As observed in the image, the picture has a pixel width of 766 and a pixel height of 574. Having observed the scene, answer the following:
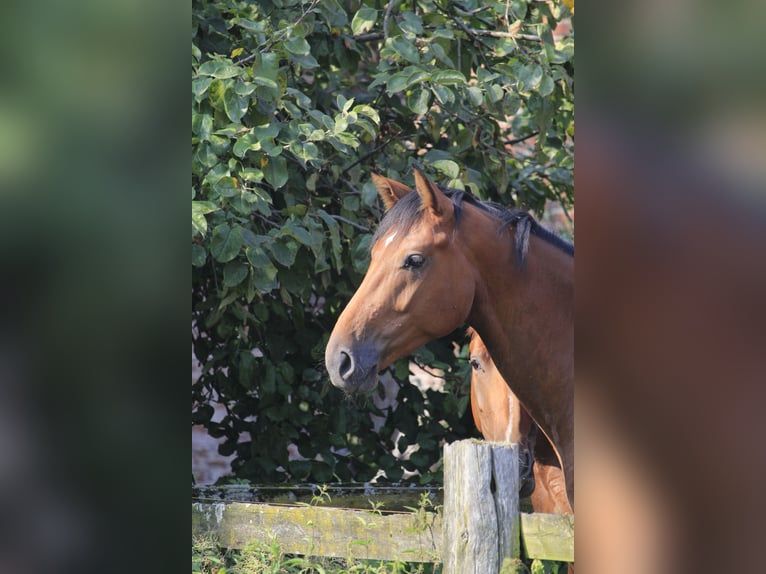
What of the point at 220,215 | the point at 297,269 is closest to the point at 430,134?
the point at 297,269

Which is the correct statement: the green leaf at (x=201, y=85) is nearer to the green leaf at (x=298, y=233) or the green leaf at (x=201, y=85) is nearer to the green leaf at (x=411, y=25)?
the green leaf at (x=298, y=233)

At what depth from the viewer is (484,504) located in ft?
7.76

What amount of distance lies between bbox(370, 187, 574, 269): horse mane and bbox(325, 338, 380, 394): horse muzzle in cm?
39

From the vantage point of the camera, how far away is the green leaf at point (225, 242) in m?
3.17

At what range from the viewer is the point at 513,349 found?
2.82 m

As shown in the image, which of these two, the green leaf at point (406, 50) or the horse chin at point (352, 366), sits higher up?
the green leaf at point (406, 50)

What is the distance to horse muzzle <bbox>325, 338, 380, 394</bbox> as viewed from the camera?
8.96ft

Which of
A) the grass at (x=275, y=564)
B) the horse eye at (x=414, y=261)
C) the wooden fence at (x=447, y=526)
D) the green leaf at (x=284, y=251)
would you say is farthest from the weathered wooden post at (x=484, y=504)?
the green leaf at (x=284, y=251)
